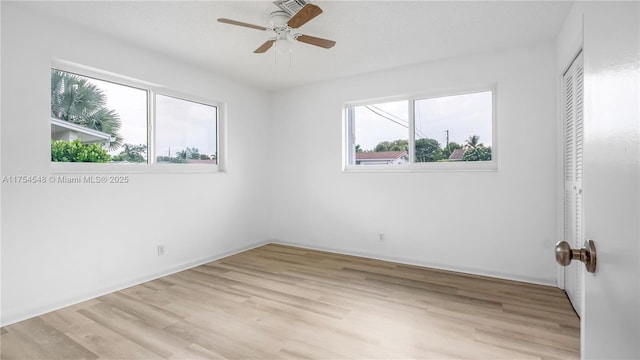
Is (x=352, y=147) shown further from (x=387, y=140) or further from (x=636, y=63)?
(x=636, y=63)

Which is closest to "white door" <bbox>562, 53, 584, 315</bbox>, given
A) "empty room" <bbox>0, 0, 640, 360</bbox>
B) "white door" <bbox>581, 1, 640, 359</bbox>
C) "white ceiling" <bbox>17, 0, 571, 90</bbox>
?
"empty room" <bbox>0, 0, 640, 360</bbox>

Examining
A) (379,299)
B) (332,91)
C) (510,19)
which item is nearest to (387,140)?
(332,91)

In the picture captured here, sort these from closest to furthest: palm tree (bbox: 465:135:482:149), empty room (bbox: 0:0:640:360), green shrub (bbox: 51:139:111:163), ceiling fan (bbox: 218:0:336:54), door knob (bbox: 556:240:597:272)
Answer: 1. door knob (bbox: 556:240:597:272)
2. ceiling fan (bbox: 218:0:336:54)
3. empty room (bbox: 0:0:640:360)
4. green shrub (bbox: 51:139:111:163)
5. palm tree (bbox: 465:135:482:149)

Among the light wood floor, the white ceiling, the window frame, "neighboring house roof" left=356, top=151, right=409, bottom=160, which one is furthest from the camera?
"neighboring house roof" left=356, top=151, right=409, bottom=160

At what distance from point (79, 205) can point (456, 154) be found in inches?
156

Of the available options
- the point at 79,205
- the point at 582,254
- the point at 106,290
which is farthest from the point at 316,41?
the point at 106,290

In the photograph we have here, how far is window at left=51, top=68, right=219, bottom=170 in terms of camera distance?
111 inches

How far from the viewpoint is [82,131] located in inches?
116

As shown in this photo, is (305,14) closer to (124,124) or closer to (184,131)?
(124,124)

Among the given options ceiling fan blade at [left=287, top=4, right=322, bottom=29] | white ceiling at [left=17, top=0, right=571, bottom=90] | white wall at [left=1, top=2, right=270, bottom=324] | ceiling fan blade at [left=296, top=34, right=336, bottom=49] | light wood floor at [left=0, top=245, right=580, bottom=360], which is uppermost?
white ceiling at [left=17, top=0, right=571, bottom=90]

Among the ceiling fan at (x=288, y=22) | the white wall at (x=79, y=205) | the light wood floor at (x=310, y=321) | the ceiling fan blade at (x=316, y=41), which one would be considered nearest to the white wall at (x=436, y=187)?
the light wood floor at (x=310, y=321)

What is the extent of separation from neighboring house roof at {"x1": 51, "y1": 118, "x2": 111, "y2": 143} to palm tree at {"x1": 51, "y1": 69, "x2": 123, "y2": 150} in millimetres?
31

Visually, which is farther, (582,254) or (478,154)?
(478,154)

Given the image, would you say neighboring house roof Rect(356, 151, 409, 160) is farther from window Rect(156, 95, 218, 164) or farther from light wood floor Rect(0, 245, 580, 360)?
window Rect(156, 95, 218, 164)
